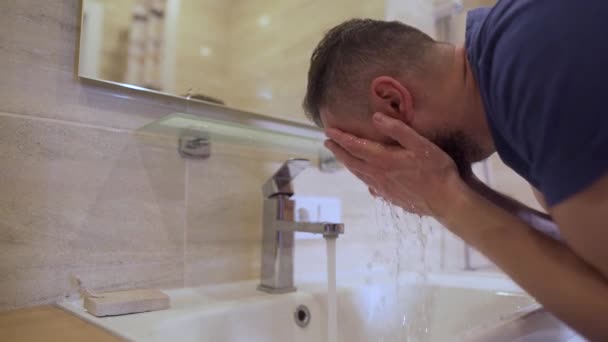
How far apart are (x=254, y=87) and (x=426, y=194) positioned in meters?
0.50

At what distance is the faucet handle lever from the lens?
68 cm

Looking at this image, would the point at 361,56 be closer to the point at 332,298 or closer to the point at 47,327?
the point at 332,298

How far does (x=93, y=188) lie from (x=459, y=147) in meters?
0.50

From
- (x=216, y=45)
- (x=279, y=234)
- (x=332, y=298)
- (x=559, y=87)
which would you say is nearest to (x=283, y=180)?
(x=279, y=234)

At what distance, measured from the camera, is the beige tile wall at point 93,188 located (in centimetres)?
55

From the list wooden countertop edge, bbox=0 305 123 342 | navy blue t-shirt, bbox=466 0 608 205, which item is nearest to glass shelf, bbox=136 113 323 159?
wooden countertop edge, bbox=0 305 123 342

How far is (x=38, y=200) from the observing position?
56 cm

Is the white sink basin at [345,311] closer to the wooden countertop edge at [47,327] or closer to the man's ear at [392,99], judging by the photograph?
the wooden countertop edge at [47,327]

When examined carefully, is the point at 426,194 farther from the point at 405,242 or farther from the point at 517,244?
the point at 405,242

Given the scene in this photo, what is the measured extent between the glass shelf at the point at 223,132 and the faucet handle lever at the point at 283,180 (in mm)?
70

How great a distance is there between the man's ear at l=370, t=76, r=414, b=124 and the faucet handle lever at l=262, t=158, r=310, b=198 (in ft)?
0.70

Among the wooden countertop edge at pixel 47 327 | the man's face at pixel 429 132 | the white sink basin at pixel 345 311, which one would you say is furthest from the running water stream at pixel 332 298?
the wooden countertop edge at pixel 47 327

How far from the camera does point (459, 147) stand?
0.53 metres

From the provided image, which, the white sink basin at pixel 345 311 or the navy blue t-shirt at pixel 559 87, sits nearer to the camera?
the navy blue t-shirt at pixel 559 87
